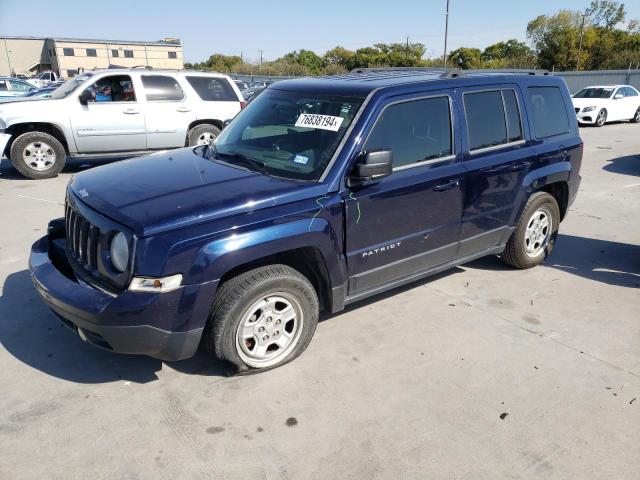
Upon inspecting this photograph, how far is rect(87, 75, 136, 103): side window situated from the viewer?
9.34 m

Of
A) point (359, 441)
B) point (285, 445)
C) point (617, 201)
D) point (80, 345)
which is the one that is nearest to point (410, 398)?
point (359, 441)

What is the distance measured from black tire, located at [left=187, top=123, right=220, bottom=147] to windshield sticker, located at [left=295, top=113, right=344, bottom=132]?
6545 millimetres

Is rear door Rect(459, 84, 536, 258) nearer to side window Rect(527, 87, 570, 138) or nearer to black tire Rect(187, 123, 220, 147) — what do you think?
side window Rect(527, 87, 570, 138)

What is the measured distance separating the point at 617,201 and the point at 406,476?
23.5 ft

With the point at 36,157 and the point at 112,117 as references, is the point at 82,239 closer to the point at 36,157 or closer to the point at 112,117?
the point at 112,117

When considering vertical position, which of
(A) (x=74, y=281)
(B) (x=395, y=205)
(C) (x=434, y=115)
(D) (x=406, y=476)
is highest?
(C) (x=434, y=115)

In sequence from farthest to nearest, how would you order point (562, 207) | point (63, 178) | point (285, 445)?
point (63, 178) → point (562, 207) → point (285, 445)

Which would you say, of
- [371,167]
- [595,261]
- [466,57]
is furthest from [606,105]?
[466,57]

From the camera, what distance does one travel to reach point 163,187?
3.34 m

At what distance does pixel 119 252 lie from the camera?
2953 millimetres

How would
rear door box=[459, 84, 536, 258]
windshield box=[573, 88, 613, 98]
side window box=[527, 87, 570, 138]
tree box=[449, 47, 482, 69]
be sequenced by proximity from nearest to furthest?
rear door box=[459, 84, 536, 258] → side window box=[527, 87, 570, 138] → windshield box=[573, 88, 613, 98] → tree box=[449, 47, 482, 69]

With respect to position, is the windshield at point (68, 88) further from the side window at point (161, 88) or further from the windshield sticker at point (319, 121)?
the windshield sticker at point (319, 121)

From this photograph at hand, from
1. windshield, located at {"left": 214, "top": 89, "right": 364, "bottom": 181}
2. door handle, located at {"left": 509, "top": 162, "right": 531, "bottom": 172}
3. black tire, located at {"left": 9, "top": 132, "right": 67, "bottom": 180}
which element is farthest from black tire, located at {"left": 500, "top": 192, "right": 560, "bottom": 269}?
black tire, located at {"left": 9, "top": 132, "right": 67, "bottom": 180}

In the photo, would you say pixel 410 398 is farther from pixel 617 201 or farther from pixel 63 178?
pixel 63 178
